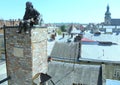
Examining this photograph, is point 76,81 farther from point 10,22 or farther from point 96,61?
point 10,22

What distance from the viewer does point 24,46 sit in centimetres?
367

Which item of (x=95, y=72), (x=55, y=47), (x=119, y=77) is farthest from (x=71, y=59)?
(x=95, y=72)

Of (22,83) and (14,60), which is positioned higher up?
(14,60)

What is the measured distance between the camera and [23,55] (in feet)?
12.1

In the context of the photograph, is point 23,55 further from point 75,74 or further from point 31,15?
point 75,74

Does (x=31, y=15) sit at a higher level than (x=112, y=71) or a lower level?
higher

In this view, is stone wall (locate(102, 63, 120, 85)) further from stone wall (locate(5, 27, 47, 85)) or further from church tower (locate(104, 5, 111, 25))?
church tower (locate(104, 5, 111, 25))

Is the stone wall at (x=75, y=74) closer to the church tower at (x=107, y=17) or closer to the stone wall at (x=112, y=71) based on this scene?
the stone wall at (x=112, y=71)

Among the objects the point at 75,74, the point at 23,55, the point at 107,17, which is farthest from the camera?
the point at 107,17

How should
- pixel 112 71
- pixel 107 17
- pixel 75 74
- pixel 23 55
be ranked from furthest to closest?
pixel 107 17 < pixel 112 71 < pixel 75 74 < pixel 23 55

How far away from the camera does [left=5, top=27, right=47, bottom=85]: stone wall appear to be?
3.66 metres

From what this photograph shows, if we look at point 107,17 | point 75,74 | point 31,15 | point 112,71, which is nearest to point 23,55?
point 31,15

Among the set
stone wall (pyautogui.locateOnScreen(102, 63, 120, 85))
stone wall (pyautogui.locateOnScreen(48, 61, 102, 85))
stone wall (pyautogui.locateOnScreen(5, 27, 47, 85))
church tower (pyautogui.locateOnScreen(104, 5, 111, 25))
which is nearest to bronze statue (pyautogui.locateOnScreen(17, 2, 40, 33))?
stone wall (pyautogui.locateOnScreen(5, 27, 47, 85))

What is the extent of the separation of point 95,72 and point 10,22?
18.0 metres
